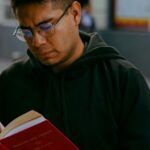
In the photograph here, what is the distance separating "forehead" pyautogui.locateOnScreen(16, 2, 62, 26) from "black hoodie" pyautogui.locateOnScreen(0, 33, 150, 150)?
26cm

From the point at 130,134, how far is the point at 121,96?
17 centimetres

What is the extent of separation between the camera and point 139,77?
8.27ft

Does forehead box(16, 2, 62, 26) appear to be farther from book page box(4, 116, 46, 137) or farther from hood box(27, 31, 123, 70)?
book page box(4, 116, 46, 137)

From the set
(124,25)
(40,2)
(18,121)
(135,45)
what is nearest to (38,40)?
(40,2)

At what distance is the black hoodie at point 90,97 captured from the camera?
2.51 m

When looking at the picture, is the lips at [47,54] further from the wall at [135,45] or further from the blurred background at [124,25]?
the wall at [135,45]

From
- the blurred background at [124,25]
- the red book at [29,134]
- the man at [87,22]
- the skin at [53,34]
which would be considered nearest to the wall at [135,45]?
the blurred background at [124,25]

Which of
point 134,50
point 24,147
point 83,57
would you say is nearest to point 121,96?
point 83,57

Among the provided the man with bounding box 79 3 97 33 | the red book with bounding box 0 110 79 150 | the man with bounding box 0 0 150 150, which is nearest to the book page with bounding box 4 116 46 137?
the red book with bounding box 0 110 79 150

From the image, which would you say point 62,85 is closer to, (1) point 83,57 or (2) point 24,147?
(1) point 83,57

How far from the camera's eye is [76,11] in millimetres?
2641

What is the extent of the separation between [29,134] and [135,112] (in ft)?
1.57

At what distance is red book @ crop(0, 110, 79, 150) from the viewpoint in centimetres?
229

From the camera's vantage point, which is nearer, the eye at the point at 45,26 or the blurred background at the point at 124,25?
the eye at the point at 45,26
